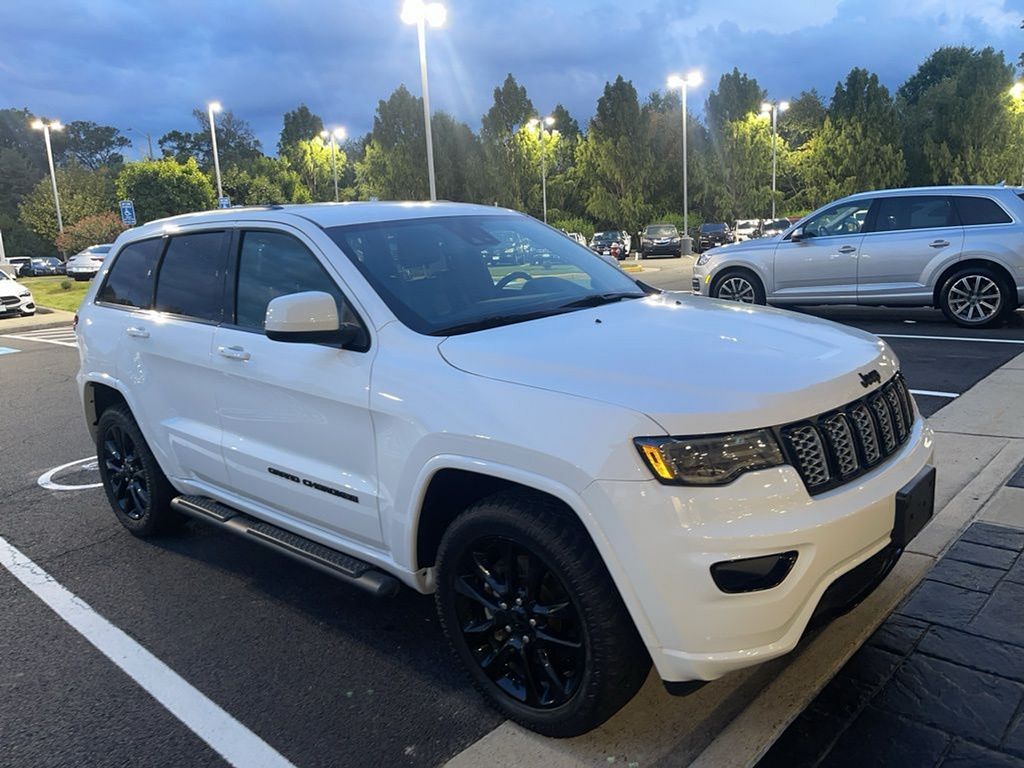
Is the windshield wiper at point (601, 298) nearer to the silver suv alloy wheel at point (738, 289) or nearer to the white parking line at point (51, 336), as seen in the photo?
the silver suv alloy wheel at point (738, 289)

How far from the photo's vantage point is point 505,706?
2854 millimetres

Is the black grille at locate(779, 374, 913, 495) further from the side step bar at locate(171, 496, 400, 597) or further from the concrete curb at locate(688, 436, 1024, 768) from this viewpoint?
the side step bar at locate(171, 496, 400, 597)

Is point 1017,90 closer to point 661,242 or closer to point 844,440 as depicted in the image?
point 661,242

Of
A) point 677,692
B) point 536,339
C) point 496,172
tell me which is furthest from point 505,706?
point 496,172

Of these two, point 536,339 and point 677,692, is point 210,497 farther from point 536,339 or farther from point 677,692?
point 677,692

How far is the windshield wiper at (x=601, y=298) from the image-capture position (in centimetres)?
355

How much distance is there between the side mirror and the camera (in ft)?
9.87

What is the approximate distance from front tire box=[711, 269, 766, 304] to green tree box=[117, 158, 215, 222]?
4247cm

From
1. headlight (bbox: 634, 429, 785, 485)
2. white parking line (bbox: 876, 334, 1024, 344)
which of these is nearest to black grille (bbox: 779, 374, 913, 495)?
headlight (bbox: 634, 429, 785, 485)

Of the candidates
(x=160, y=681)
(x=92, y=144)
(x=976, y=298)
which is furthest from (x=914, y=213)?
(x=92, y=144)

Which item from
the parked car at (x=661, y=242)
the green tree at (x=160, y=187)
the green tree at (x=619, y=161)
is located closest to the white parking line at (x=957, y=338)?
the parked car at (x=661, y=242)

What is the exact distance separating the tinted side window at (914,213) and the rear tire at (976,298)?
699 millimetres

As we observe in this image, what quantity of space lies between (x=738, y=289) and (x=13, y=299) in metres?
18.9

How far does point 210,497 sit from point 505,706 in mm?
2042
